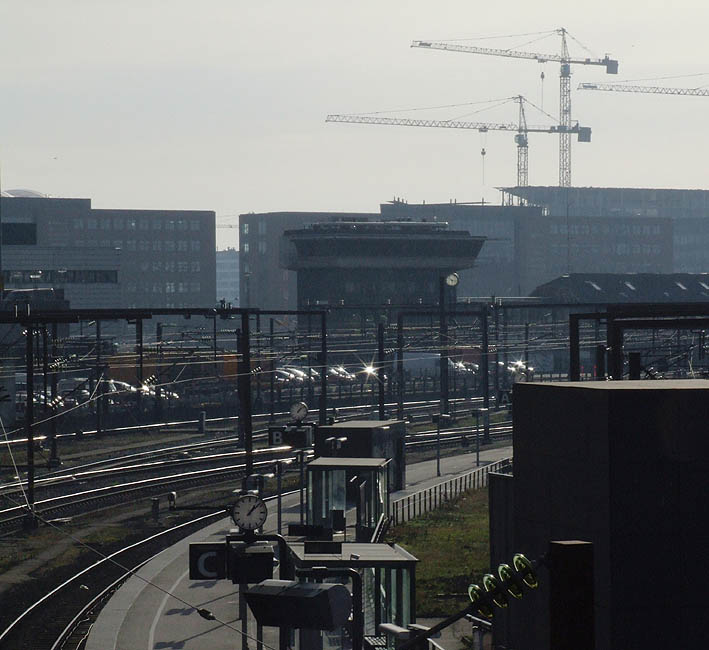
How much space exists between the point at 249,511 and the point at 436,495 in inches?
846

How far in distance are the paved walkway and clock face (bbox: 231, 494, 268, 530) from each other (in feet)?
6.12

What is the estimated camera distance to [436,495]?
45.7 metres

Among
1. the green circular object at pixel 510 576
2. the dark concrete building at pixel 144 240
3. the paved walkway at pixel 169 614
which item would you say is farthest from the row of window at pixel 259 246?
the green circular object at pixel 510 576

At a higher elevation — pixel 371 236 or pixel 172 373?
pixel 371 236

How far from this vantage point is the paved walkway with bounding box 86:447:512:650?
24.9 m

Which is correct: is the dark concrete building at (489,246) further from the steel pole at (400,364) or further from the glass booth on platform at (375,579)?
the glass booth on platform at (375,579)

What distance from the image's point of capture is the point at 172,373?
81.4m

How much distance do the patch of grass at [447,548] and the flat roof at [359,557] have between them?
4805 millimetres

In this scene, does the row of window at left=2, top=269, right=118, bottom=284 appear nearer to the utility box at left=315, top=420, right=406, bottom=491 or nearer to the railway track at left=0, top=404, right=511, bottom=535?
the railway track at left=0, top=404, right=511, bottom=535

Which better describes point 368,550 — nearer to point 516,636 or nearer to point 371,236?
point 516,636

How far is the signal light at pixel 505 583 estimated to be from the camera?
10539 millimetres

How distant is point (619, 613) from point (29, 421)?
2783 centimetres

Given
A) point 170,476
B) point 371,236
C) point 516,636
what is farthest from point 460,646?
point 371,236

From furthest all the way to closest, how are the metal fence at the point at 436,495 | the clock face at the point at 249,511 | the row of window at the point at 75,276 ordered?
the row of window at the point at 75,276
the metal fence at the point at 436,495
the clock face at the point at 249,511
